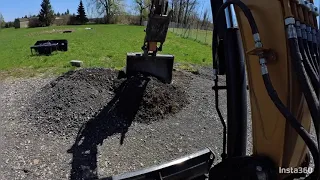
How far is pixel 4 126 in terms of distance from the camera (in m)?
4.55

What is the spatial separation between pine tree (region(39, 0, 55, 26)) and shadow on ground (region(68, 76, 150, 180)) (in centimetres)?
4755

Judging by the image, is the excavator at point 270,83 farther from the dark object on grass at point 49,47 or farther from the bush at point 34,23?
the bush at point 34,23

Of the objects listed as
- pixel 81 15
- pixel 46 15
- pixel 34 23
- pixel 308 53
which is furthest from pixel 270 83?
pixel 81 15

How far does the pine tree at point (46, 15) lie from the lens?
162 ft

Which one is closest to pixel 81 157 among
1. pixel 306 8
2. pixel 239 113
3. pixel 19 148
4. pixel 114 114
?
pixel 19 148

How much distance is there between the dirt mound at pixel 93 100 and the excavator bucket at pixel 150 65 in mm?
299

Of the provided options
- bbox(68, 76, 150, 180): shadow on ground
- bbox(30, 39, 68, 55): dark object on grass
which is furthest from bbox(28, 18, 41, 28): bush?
bbox(68, 76, 150, 180): shadow on ground

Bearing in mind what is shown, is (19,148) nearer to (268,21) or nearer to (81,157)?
(81,157)

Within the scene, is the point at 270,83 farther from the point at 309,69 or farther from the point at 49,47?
the point at 49,47

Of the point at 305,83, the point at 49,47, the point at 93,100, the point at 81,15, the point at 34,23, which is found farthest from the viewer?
the point at 81,15

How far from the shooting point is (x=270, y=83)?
57.3 inches

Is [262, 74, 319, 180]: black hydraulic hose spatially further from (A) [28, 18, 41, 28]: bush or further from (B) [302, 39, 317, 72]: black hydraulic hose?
(A) [28, 18, 41, 28]: bush

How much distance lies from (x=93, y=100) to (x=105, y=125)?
2.43 feet

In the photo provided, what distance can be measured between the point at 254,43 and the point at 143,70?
4.51 m
